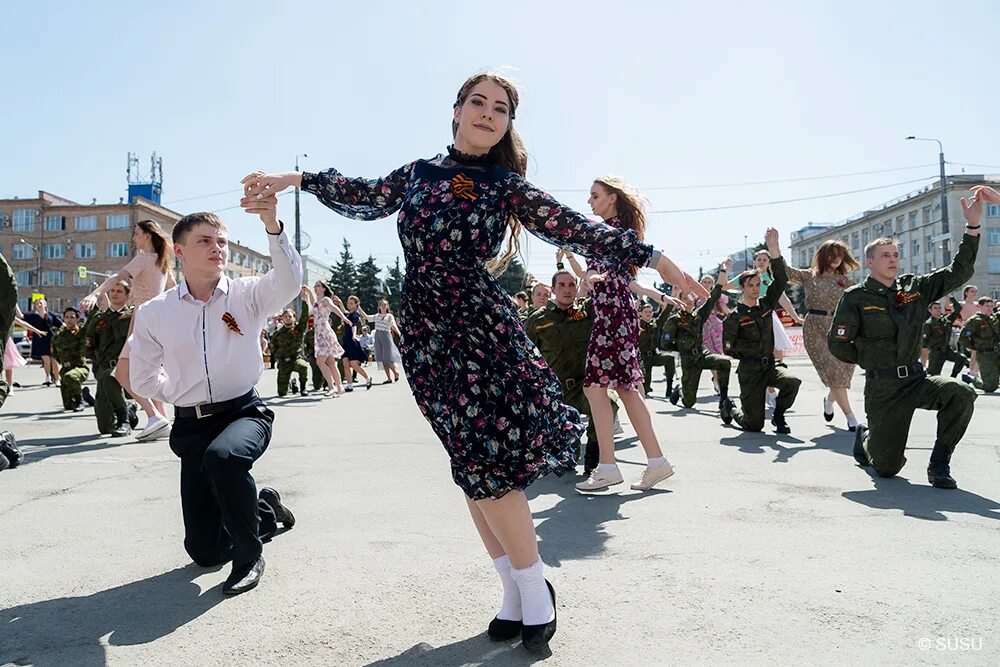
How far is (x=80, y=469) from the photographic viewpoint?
21.0ft

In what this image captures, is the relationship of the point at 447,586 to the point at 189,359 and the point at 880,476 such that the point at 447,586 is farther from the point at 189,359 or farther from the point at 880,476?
the point at 880,476

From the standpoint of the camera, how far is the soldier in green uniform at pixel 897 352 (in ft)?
17.4

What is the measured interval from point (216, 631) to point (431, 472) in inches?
131

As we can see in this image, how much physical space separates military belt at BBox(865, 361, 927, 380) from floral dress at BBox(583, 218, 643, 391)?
1.75 meters

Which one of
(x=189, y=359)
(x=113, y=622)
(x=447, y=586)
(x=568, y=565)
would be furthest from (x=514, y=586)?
(x=189, y=359)

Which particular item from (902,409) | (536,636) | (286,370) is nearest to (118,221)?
→ (286,370)

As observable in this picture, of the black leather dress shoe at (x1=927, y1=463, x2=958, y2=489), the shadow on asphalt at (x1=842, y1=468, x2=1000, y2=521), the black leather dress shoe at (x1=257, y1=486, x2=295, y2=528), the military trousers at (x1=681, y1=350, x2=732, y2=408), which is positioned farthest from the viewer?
the military trousers at (x1=681, y1=350, x2=732, y2=408)

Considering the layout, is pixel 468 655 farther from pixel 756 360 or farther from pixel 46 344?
pixel 46 344

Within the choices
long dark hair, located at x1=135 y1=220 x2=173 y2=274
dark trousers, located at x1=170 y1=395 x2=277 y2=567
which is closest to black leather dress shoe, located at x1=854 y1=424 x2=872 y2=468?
dark trousers, located at x1=170 y1=395 x2=277 y2=567

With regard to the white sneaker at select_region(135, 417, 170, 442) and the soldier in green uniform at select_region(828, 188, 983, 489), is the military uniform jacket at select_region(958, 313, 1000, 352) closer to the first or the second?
the soldier in green uniform at select_region(828, 188, 983, 489)

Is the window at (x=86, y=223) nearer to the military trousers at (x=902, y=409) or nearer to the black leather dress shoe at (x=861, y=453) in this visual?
the black leather dress shoe at (x=861, y=453)

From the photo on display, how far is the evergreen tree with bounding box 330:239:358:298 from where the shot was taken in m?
66.5

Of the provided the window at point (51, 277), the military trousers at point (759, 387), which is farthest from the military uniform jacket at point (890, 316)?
the window at point (51, 277)

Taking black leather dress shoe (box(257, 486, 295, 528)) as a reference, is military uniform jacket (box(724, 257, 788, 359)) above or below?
above
